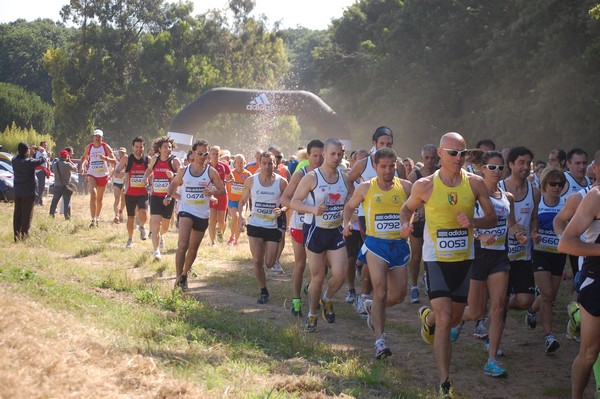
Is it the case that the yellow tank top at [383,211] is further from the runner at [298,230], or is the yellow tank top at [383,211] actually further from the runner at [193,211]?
the runner at [193,211]

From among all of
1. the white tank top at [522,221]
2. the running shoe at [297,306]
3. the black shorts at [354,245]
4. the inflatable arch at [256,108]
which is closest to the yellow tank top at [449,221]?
the white tank top at [522,221]

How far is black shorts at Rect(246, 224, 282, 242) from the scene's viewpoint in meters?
11.1

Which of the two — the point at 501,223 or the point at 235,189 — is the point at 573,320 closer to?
the point at 501,223

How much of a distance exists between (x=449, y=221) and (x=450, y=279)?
52 centimetres

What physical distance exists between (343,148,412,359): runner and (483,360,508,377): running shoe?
127cm

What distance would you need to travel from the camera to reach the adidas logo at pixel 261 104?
3416 centimetres

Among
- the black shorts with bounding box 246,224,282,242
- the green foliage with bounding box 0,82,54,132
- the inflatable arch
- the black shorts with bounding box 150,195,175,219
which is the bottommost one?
the black shorts with bounding box 246,224,282,242

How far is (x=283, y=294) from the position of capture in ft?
39.6

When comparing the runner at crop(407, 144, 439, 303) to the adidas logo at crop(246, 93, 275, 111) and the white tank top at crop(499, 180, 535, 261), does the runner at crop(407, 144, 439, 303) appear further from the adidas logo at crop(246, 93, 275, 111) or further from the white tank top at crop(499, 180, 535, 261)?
the adidas logo at crop(246, 93, 275, 111)

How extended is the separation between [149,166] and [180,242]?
3.87 metres

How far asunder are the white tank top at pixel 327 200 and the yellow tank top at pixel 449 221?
8.00 feet

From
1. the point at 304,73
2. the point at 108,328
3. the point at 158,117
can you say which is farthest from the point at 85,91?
the point at 108,328

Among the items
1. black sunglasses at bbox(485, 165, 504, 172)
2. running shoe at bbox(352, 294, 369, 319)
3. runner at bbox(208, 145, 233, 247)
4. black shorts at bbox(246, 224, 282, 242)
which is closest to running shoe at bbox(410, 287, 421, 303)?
running shoe at bbox(352, 294, 369, 319)

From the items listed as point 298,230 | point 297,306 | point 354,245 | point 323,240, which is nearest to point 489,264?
point 323,240
